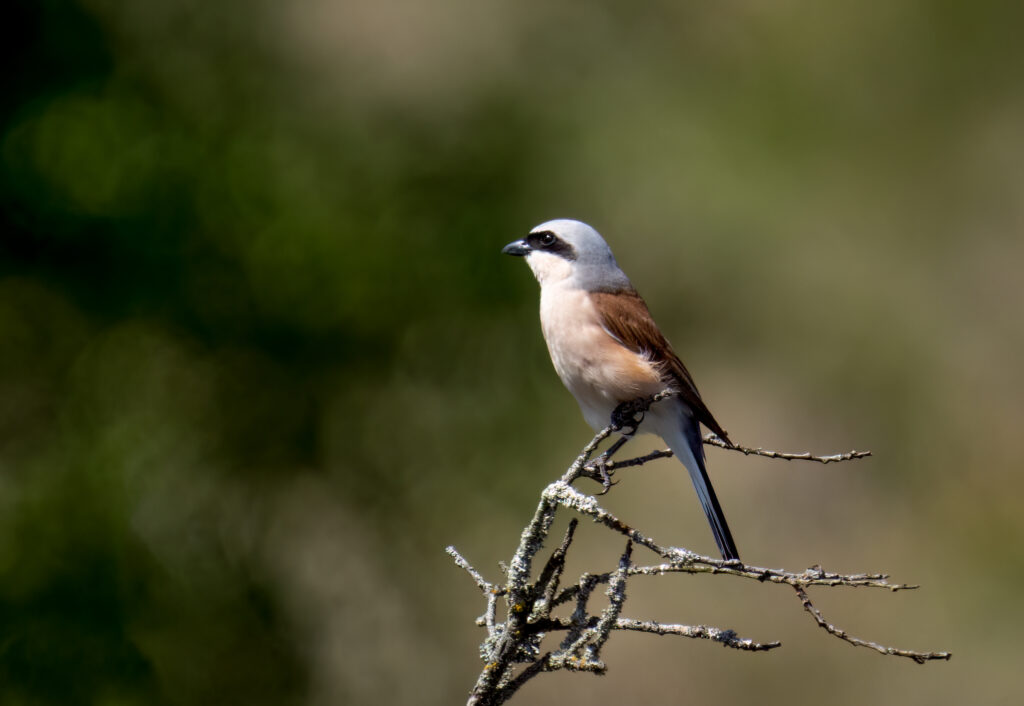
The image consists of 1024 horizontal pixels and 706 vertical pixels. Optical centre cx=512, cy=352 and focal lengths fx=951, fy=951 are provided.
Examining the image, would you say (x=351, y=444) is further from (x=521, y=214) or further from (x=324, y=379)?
(x=521, y=214)

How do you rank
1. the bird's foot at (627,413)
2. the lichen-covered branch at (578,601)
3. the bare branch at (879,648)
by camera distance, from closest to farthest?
the bare branch at (879,648) < the lichen-covered branch at (578,601) < the bird's foot at (627,413)

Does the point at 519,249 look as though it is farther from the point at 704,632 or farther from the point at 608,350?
the point at 704,632

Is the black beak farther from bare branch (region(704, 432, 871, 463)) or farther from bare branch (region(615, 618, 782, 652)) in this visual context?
bare branch (region(615, 618, 782, 652))

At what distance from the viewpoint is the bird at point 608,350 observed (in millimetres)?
3043

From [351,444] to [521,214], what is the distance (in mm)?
2062

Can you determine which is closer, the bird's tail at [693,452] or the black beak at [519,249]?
the bird's tail at [693,452]

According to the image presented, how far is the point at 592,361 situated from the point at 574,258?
50 cm

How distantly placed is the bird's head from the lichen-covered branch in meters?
1.36

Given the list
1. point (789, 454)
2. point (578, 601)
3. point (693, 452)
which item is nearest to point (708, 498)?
point (693, 452)

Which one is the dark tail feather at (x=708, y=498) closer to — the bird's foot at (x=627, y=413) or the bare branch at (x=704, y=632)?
the bird's foot at (x=627, y=413)

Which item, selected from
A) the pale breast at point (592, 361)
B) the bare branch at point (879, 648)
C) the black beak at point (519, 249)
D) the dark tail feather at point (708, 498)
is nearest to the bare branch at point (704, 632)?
the bare branch at point (879, 648)

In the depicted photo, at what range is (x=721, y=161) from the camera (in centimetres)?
1173

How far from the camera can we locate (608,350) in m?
3.06

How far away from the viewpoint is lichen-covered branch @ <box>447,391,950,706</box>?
69.9 inches
